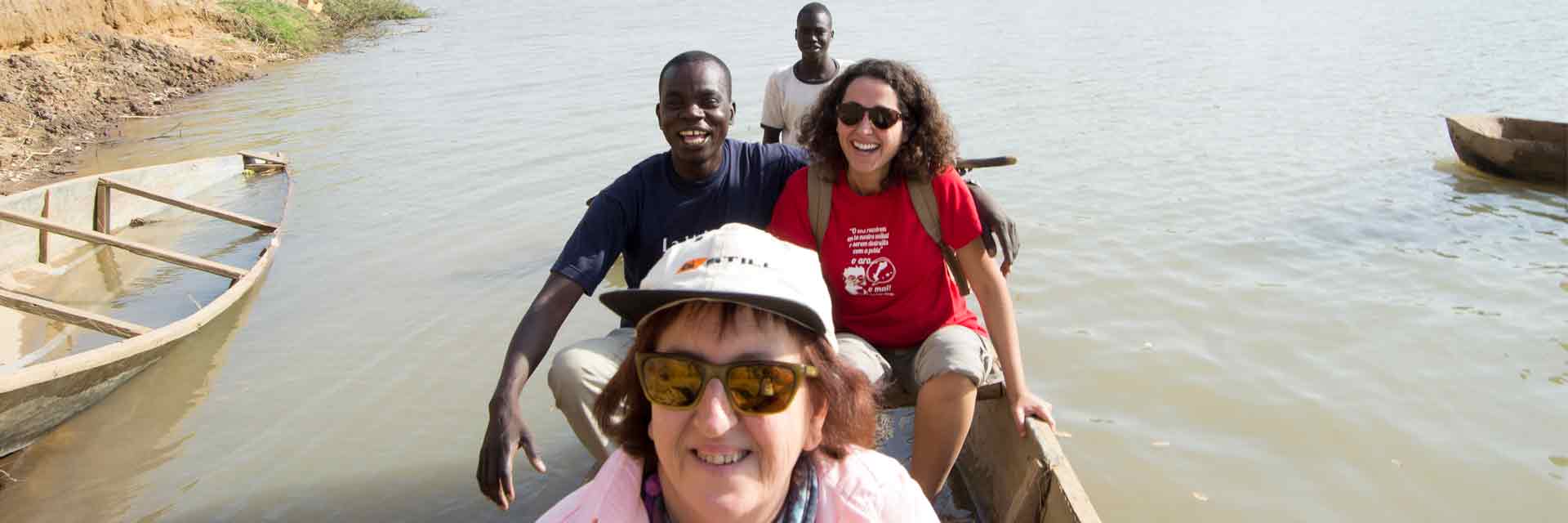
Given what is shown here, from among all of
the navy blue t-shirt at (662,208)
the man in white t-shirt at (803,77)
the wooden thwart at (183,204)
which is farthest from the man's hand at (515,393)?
the wooden thwart at (183,204)

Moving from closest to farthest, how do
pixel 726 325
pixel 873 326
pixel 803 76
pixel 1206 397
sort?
pixel 726 325 → pixel 873 326 → pixel 1206 397 → pixel 803 76

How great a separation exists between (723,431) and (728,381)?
7 centimetres

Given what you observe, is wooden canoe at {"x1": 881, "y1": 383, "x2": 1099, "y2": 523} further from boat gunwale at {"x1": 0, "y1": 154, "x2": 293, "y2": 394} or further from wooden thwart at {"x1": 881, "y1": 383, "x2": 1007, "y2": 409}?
boat gunwale at {"x1": 0, "y1": 154, "x2": 293, "y2": 394}

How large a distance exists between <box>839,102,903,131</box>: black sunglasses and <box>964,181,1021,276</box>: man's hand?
0.34 m

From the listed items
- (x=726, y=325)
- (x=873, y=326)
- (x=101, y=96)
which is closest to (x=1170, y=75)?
(x=873, y=326)

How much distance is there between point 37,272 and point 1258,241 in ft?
27.4

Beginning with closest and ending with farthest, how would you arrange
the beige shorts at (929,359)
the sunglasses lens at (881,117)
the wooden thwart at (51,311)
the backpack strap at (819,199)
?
1. the beige shorts at (929,359)
2. the sunglasses lens at (881,117)
3. the backpack strap at (819,199)
4. the wooden thwart at (51,311)

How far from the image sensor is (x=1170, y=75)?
1350cm

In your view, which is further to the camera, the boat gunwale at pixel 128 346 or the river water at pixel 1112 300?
the river water at pixel 1112 300

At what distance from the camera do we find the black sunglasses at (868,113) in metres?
3.09

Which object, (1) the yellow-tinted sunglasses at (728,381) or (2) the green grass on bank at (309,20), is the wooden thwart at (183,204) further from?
(2) the green grass on bank at (309,20)

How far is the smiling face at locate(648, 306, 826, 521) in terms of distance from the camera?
4.97 feet

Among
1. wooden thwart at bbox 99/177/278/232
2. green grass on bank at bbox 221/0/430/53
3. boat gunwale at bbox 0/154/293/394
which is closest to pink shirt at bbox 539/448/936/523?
boat gunwale at bbox 0/154/293/394

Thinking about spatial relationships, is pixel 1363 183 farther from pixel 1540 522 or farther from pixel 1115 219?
pixel 1540 522
